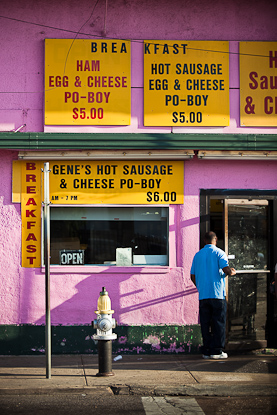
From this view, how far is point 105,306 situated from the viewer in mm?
7820

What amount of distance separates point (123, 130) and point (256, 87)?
7.42 ft

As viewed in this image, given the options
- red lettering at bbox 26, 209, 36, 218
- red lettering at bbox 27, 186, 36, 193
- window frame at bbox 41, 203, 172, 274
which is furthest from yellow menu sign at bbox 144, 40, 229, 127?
red lettering at bbox 26, 209, 36, 218

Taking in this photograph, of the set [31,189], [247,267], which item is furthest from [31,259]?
[247,267]

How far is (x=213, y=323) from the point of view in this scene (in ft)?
29.1

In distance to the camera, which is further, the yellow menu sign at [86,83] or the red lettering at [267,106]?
the red lettering at [267,106]

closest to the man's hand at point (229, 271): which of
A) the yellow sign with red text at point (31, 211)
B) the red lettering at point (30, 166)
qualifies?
the yellow sign with red text at point (31, 211)

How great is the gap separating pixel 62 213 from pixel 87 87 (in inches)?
80.5

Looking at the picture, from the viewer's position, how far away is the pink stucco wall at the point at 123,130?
925 centimetres

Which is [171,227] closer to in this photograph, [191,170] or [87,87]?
[191,170]

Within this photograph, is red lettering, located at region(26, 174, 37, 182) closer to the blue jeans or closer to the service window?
the service window

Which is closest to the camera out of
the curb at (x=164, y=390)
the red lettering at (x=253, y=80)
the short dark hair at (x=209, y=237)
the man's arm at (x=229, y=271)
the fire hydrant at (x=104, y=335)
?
the curb at (x=164, y=390)

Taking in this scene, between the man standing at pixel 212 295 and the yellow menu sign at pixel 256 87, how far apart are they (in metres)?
2.12

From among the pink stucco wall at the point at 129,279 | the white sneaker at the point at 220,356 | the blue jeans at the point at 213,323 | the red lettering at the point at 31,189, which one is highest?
the red lettering at the point at 31,189

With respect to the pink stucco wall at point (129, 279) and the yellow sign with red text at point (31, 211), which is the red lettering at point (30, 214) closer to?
the yellow sign with red text at point (31, 211)
